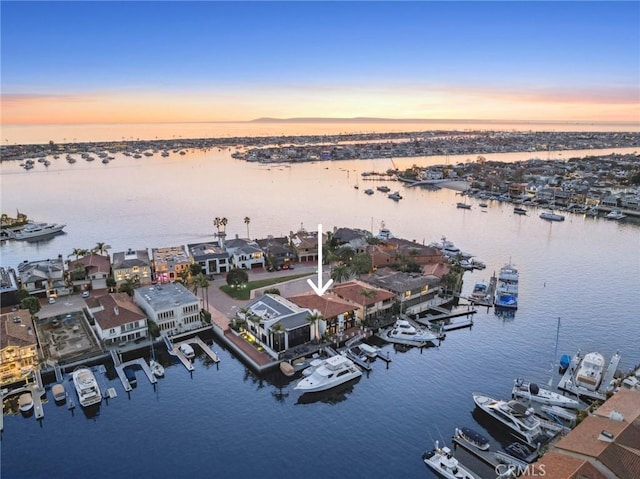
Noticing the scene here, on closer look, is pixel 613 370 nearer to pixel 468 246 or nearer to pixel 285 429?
pixel 285 429

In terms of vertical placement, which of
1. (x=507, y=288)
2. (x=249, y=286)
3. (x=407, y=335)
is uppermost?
(x=249, y=286)

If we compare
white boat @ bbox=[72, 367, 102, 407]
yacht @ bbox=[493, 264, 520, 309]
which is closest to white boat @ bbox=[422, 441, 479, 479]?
white boat @ bbox=[72, 367, 102, 407]

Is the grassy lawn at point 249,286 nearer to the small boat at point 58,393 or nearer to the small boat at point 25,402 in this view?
the small boat at point 58,393

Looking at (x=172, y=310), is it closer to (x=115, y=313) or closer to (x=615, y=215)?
(x=115, y=313)

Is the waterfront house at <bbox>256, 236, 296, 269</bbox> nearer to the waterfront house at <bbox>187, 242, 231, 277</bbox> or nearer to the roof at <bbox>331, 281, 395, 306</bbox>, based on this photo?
the waterfront house at <bbox>187, 242, 231, 277</bbox>

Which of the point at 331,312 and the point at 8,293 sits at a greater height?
the point at 8,293

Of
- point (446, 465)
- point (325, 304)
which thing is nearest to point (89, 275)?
point (325, 304)
